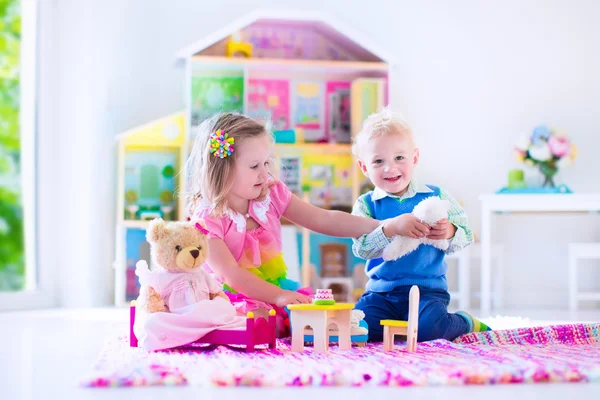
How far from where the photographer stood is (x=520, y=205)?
351 cm

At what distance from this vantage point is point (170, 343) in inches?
65.7

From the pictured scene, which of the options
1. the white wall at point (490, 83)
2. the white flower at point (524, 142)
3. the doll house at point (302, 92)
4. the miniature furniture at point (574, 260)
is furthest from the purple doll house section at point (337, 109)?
the miniature furniture at point (574, 260)

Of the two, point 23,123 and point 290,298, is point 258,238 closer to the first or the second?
point 290,298

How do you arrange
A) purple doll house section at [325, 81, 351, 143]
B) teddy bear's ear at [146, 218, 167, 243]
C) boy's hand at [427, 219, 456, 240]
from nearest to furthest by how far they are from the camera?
teddy bear's ear at [146, 218, 167, 243]
boy's hand at [427, 219, 456, 240]
purple doll house section at [325, 81, 351, 143]

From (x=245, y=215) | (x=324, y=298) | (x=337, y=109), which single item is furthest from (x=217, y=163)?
(x=337, y=109)

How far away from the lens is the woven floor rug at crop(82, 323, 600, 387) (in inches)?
51.4

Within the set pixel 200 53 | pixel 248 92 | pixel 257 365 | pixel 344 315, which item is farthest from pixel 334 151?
pixel 257 365

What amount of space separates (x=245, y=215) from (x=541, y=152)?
210 centimetres

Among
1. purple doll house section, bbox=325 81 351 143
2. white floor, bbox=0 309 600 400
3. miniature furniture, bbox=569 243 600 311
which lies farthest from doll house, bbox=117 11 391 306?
white floor, bbox=0 309 600 400

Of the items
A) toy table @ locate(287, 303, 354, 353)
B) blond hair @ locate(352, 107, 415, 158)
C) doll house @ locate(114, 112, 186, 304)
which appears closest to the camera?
toy table @ locate(287, 303, 354, 353)

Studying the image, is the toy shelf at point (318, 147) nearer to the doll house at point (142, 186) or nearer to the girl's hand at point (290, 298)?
the doll house at point (142, 186)

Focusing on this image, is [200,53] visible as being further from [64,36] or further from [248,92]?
[64,36]

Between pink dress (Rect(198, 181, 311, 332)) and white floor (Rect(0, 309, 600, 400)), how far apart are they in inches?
15.4

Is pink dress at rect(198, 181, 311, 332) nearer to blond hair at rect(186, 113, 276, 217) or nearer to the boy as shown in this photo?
blond hair at rect(186, 113, 276, 217)
